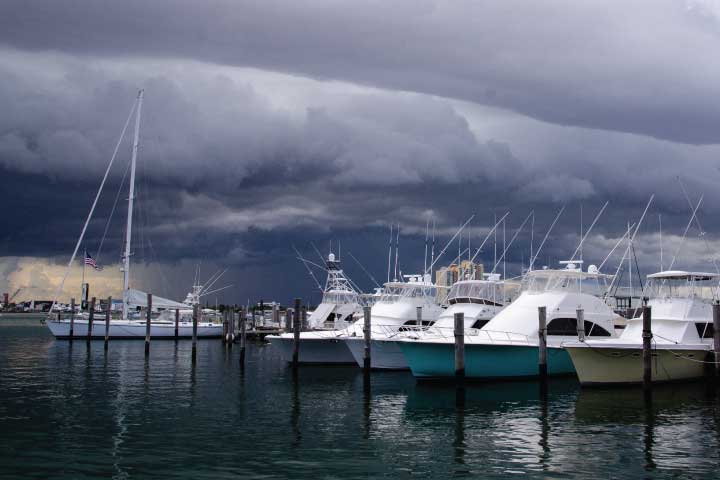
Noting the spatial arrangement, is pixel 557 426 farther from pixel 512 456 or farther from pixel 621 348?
pixel 621 348

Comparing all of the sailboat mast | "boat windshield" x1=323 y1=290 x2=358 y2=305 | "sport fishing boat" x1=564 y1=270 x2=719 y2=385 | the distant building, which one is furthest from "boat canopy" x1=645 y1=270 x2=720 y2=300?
the sailboat mast

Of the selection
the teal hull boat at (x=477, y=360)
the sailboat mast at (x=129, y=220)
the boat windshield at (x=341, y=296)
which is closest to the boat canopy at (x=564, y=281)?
the teal hull boat at (x=477, y=360)

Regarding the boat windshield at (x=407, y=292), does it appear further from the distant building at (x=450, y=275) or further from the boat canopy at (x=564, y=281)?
the boat canopy at (x=564, y=281)

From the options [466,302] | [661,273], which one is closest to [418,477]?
[661,273]

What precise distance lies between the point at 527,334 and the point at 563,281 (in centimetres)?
477

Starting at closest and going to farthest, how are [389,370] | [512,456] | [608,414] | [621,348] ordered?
[512,456] < [608,414] < [621,348] < [389,370]

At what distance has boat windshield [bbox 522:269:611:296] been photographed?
38.4 meters

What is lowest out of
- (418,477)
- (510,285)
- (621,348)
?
(418,477)

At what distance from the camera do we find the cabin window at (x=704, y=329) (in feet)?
113

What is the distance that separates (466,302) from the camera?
42594 millimetres

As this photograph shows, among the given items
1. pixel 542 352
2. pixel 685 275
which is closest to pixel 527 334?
pixel 542 352

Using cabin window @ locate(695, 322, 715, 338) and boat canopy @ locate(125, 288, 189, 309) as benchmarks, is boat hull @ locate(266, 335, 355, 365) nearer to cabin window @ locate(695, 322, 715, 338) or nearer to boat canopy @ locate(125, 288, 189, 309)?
cabin window @ locate(695, 322, 715, 338)

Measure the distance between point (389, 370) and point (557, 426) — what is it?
57.0ft

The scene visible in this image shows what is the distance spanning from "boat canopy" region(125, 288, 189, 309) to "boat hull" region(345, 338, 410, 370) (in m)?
38.5
